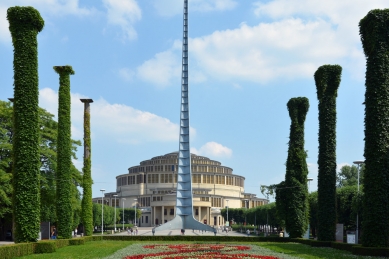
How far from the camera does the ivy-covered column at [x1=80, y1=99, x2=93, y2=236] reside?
43000 millimetres

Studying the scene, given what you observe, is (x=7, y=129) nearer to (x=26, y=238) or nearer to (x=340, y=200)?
(x=26, y=238)

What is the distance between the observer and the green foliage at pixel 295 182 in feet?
132

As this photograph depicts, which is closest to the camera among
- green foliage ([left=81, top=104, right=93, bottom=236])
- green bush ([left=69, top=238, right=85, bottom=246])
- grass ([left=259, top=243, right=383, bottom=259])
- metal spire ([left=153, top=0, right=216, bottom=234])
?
grass ([left=259, top=243, right=383, bottom=259])

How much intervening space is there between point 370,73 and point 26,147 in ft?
58.6

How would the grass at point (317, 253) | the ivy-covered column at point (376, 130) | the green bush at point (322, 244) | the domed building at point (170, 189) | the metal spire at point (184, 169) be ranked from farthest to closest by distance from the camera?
1. the domed building at point (170, 189)
2. the metal spire at point (184, 169)
3. the green bush at point (322, 244)
4. the ivy-covered column at point (376, 130)
5. the grass at point (317, 253)

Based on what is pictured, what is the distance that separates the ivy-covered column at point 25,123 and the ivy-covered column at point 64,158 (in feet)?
30.9

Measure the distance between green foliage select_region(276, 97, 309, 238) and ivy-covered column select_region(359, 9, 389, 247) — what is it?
15269 mm

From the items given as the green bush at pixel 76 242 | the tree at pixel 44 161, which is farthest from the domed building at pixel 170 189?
the green bush at pixel 76 242

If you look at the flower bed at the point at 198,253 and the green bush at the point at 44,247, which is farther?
the green bush at the point at 44,247

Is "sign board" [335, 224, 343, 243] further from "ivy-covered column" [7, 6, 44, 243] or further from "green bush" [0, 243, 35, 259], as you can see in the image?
"green bush" [0, 243, 35, 259]

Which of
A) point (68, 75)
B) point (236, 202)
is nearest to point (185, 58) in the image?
point (68, 75)

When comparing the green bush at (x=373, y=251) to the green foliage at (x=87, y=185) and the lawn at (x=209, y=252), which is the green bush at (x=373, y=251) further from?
the green foliage at (x=87, y=185)

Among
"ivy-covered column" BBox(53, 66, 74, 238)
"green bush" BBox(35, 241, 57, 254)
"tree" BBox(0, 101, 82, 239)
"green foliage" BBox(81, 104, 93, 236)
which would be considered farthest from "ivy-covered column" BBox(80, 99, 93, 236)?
"green bush" BBox(35, 241, 57, 254)

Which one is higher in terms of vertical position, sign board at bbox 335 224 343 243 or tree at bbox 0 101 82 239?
tree at bbox 0 101 82 239
